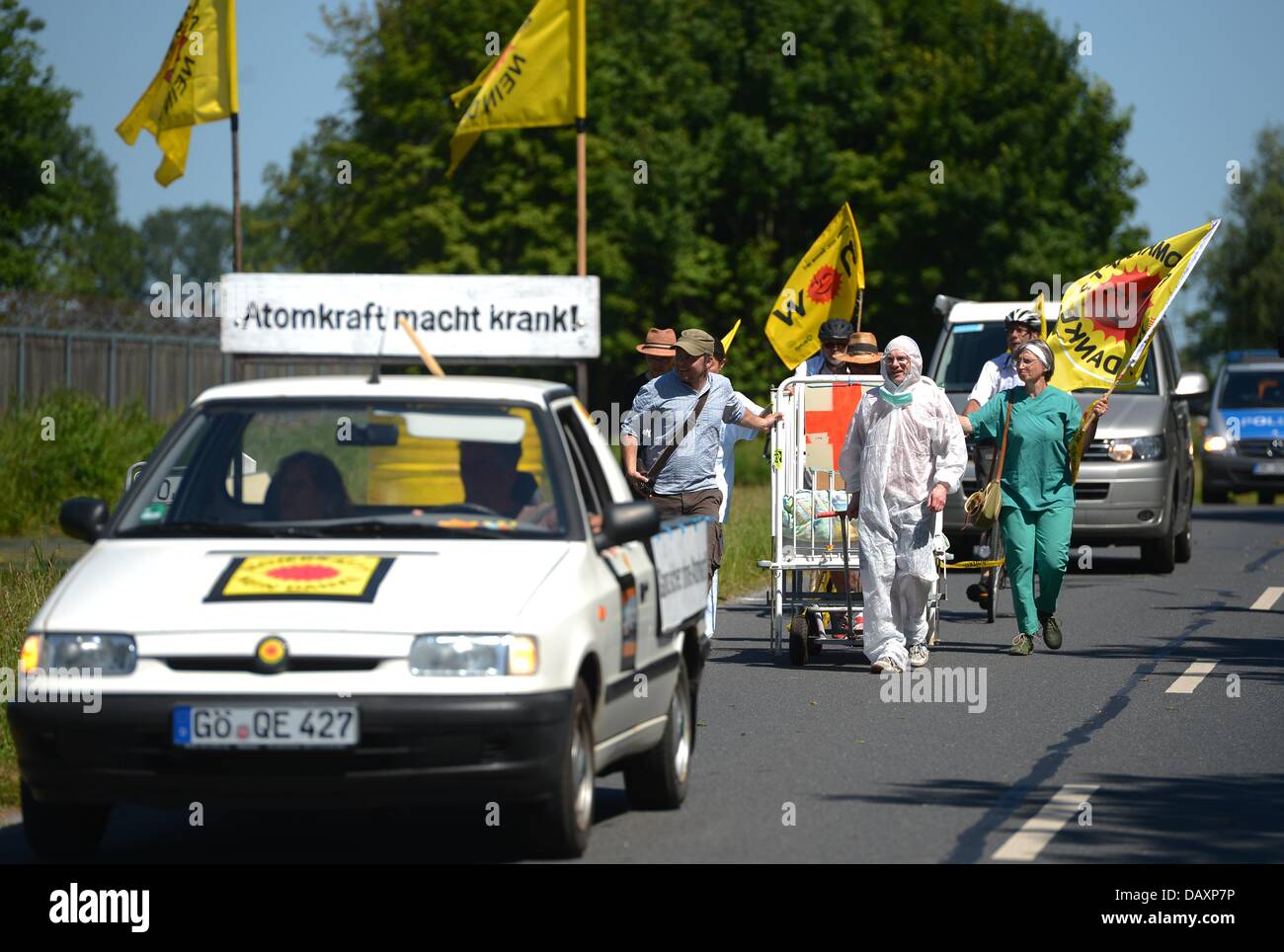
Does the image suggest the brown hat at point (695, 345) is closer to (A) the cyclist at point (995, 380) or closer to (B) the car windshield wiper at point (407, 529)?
(A) the cyclist at point (995, 380)

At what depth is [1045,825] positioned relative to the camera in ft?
26.9

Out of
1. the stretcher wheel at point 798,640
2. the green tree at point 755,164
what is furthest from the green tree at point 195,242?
the stretcher wheel at point 798,640

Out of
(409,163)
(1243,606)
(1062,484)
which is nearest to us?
(1062,484)

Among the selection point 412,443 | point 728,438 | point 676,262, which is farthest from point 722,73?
point 412,443

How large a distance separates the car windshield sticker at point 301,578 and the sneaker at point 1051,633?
799 centimetres

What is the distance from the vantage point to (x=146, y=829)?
8.17 metres

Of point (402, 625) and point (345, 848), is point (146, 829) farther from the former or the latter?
point (402, 625)

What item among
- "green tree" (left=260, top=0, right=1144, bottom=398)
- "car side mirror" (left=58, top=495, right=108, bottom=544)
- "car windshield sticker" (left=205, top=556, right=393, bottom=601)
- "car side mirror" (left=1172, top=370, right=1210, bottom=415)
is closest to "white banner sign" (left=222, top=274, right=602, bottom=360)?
"car side mirror" (left=1172, top=370, right=1210, bottom=415)

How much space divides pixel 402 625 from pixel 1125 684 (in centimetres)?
679

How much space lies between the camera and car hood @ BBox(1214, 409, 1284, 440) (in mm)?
36062

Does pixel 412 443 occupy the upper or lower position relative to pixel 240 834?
upper

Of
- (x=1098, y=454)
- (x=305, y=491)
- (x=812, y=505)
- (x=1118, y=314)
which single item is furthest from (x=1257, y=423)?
(x=305, y=491)

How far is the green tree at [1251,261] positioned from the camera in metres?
109

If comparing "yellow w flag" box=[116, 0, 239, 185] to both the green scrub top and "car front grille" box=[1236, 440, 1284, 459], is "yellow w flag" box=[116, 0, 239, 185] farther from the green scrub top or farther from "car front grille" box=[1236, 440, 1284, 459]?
"car front grille" box=[1236, 440, 1284, 459]
